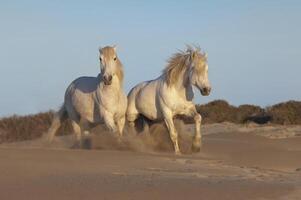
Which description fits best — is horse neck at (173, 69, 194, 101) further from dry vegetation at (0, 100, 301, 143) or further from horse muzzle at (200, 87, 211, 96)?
dry vegetation at (0, 100, 301, 143)

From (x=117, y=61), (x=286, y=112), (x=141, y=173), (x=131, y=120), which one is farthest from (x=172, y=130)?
(x=286, y=112)

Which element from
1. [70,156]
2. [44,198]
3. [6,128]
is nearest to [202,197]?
[44,198]

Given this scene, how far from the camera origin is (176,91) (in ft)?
50.3

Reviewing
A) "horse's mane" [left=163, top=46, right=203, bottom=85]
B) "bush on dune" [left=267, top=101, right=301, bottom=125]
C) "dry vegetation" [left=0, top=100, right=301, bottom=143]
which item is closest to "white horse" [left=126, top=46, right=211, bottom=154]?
"horse's mane" [left=163, top=46, right=203, bottom=85]

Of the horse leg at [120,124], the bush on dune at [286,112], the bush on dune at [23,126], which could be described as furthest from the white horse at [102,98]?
the bush on dune at [286,112]

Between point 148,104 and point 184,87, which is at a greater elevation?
point 184,87

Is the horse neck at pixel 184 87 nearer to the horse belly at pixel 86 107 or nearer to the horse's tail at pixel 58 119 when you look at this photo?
the horse belly at pixel 86 107

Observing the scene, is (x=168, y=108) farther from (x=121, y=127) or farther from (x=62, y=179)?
(x=62, y=179)

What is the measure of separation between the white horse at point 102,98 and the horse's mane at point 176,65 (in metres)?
1.11

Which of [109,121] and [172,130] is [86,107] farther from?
[172,130]

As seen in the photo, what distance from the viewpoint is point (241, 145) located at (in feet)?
60.3

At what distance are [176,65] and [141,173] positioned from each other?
20.0 feet

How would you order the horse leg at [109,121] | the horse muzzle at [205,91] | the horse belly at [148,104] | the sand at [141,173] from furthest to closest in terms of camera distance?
the horse belly at [148,104] < the horse leg at [109,121] < the horse muzzle at [205,91] < the sand at [141,173]

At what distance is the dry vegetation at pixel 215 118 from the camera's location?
30288mm
